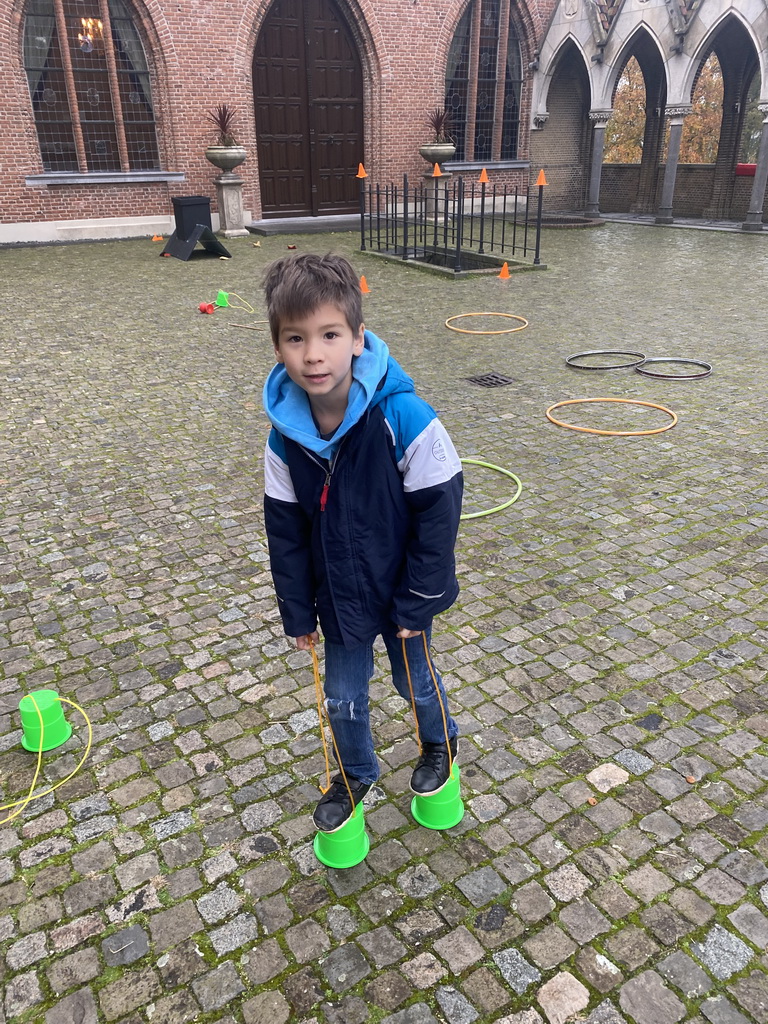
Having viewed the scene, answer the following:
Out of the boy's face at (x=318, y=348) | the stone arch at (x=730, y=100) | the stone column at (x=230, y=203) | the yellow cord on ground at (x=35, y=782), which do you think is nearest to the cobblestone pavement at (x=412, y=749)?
the yellow cord on ground at (x=35, y=782)

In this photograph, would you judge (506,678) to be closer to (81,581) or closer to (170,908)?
(170,908)

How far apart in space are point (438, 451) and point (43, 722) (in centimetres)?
193

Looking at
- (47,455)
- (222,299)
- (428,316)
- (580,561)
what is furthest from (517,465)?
(222,299)

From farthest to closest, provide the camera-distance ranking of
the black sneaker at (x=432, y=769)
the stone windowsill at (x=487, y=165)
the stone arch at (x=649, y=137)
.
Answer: the stone arch at (x=649, y=137)
the stone windowsill at (x=487, y=165)
the black sneaker at (x=432, y=769)

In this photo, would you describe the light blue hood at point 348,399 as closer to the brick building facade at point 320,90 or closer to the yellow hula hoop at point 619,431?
the yellow hula hoop at point 619,431

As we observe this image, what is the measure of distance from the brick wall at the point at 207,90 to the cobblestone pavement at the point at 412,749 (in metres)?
12.0

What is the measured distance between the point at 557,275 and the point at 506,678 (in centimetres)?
1095

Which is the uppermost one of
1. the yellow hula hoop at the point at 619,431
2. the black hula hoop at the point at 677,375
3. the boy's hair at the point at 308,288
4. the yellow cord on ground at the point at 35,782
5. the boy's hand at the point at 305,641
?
the boy's hair at the point at 308,288

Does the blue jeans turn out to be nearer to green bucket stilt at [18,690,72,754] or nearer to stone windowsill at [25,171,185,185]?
green bucket stilt at [18,690,72,754]

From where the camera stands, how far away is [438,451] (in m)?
2.17

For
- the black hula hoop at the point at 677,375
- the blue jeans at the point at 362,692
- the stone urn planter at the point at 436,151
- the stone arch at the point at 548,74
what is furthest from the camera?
the stone arch at the point at 548,74

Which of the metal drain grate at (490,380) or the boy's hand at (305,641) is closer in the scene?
the boy's hand at (305,641)

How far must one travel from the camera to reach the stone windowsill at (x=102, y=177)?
53.1 ft

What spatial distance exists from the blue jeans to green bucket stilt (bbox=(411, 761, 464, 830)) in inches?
8.2
